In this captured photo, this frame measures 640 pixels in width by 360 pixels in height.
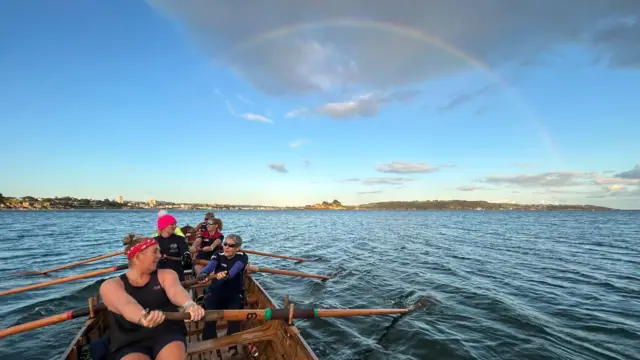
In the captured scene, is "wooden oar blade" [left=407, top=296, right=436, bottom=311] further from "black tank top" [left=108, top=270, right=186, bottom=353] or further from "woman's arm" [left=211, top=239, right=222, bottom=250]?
"black tank top" [left=108, top=270, right=186, bottom=353]

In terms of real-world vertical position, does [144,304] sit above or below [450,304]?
above

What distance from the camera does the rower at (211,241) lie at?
39.8ft

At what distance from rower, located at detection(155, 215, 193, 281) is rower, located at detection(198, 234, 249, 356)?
6.15ft

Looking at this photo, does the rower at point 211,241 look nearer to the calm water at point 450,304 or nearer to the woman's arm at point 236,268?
the calm water at point 450,304

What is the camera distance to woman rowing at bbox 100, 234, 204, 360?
4.05 meters

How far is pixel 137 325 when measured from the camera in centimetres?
424

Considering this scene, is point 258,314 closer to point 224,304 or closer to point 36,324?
point 224,304

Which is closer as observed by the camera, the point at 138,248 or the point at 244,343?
the point at 138,248

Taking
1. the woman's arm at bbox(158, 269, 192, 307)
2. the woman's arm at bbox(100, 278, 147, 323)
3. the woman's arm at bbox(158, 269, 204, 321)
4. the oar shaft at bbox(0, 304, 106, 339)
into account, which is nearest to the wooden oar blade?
the woman's arm at bbox(158, 269, 204, 321)

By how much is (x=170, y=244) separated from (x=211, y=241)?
3.97 m

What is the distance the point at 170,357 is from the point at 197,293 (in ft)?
27.5

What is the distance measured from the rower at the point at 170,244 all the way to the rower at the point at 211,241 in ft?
8.49

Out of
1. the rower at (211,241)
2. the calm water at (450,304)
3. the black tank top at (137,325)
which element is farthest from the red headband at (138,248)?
the rower at (211,241)

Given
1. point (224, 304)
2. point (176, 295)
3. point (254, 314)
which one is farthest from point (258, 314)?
point (224, 304)
